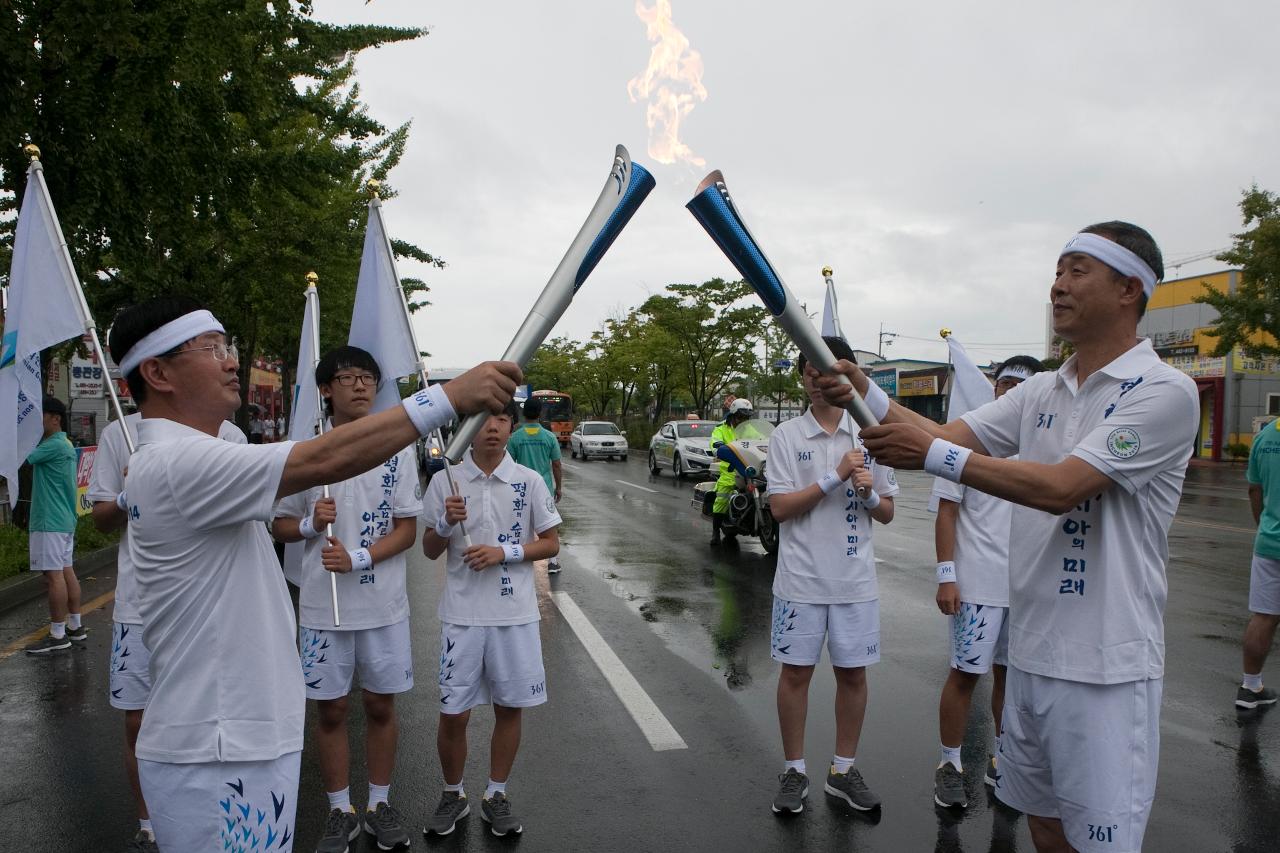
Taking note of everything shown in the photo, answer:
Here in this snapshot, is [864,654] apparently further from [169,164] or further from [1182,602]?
[169,164]

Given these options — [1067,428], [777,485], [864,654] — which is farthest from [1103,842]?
[777,485]

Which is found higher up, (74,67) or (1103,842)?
(74,67)

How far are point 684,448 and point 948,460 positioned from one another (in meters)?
21.3

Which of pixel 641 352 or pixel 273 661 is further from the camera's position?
pixel 641 352

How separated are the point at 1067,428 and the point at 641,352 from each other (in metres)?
39.0

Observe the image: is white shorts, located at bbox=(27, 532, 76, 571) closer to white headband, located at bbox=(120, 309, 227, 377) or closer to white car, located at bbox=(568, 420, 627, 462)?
white headband, located at bbox=(120, 309, 227, 377)

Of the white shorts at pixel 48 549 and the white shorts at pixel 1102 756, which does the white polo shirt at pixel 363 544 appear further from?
the white shorts at pixel 48 549

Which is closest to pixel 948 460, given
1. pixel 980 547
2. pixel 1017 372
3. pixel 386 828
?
pixel 980 547

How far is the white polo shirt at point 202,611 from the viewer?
201 centimetres

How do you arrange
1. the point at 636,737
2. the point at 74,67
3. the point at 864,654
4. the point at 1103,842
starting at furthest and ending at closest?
the point at 74,67 → the point at 636,737 → the point at 864,654 → the point at 1103,842

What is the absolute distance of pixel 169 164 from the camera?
854 cm

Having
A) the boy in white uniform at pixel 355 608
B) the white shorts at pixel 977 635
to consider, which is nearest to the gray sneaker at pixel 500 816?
the boy in white uniform at pixel 355 608

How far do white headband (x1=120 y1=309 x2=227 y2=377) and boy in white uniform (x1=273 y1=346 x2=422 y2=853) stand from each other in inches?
55.7

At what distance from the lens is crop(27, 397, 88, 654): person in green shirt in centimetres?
642
